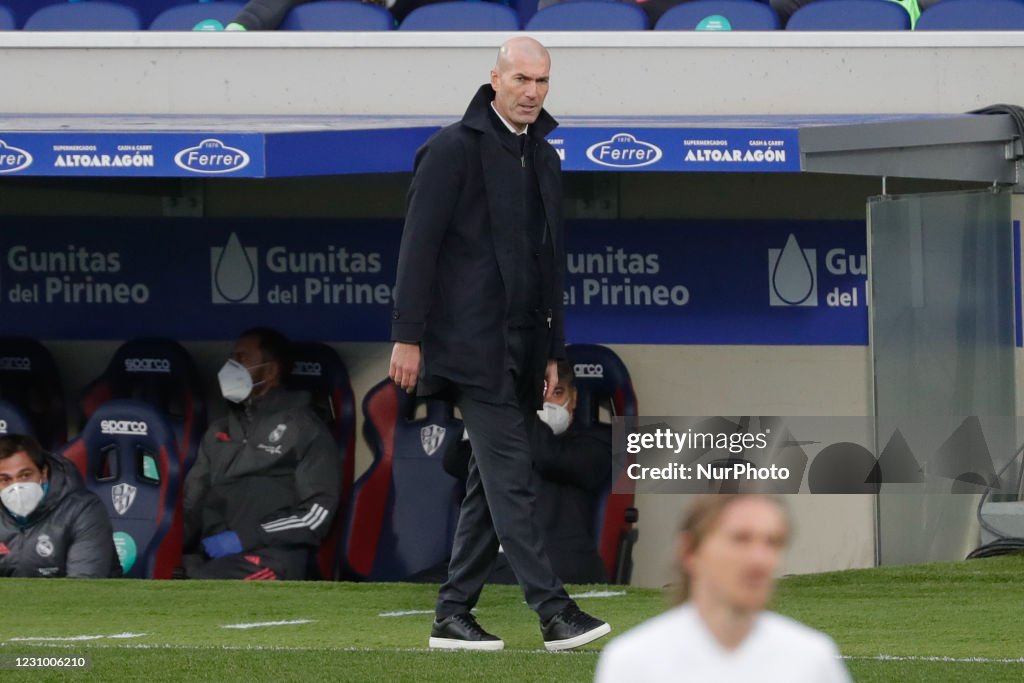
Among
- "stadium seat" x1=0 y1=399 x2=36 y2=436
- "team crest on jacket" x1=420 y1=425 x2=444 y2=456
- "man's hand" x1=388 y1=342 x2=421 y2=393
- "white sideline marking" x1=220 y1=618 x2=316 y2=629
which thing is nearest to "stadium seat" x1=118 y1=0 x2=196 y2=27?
"stadium seat" x1=0 y1=399 x2=36 y2=436

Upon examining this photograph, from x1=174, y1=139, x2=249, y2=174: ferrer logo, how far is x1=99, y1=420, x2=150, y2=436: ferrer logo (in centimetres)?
169

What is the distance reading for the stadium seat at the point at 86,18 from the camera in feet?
35.3

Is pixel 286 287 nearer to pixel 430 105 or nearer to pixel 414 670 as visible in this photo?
pixel 430 105

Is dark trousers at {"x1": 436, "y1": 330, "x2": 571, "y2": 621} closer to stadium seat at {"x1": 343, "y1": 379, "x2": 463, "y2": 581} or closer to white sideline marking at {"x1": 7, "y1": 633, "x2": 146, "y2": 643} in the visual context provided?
white sideline marking at {"x1": 7, "y1": 633, "x2": 146, "y2": 643}

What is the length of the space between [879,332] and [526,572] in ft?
13.0

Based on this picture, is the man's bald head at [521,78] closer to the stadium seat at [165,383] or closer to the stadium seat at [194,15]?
the stadium seat at [165,383]

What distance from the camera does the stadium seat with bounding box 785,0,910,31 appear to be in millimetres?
9898

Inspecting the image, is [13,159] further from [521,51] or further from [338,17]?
[521,51]

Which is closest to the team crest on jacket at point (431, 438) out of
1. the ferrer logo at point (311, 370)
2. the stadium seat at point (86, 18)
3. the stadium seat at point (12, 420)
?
the ferrer logo at point (311, 370)

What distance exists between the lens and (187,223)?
10305 mm

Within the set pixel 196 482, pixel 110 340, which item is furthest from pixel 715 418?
pixel 110 340

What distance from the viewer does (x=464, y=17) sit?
1019 cm

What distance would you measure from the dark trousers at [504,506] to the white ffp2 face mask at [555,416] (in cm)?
338

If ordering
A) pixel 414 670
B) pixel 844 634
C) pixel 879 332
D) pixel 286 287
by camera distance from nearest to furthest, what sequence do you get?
pixel 414 670, pixel 844 634, pixel 879 332, pixel 286 287
